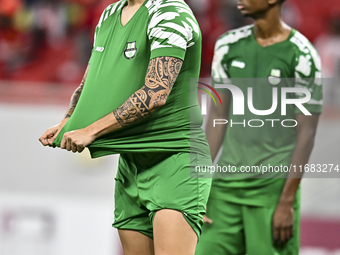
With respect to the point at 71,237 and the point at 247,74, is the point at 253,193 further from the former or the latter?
the point at 71,237

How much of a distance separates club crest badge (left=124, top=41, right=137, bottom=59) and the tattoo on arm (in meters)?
0.13

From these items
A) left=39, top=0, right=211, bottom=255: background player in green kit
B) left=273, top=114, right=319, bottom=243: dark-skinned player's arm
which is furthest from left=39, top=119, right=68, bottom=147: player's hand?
left=273, top=114, right=319, bottom=243: dark-skinned player's arm

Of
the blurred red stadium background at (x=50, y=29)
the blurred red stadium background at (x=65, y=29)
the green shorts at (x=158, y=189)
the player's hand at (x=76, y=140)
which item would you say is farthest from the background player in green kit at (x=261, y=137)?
the blurred red stadium background at (x=50, y=29)

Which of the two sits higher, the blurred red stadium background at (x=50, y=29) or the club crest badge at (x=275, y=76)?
the blurred red stadium background at (x=50, y=29)

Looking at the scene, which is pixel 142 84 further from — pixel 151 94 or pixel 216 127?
pixel 216 127

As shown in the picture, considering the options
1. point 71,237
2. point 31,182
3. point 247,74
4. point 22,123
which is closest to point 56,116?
point 22,123

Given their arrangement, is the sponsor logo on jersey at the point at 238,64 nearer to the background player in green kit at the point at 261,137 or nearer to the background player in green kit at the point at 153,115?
the background player in green kit at the point at 261,137

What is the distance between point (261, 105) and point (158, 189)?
42.9 inches

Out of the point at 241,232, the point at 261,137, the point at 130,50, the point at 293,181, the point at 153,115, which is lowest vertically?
the point at 241,232

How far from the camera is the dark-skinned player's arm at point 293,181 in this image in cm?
274

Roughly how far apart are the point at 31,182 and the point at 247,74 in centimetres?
Result: 252

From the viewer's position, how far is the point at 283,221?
9.11ft

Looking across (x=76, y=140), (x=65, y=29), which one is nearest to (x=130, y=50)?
(x=76, y=140)

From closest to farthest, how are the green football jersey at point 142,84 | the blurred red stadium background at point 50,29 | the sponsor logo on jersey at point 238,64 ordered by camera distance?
the green football jersey at point 142,84 < the sponsor logo on jersey at point 238,64 < the blurred red stadium background at point 50,29
